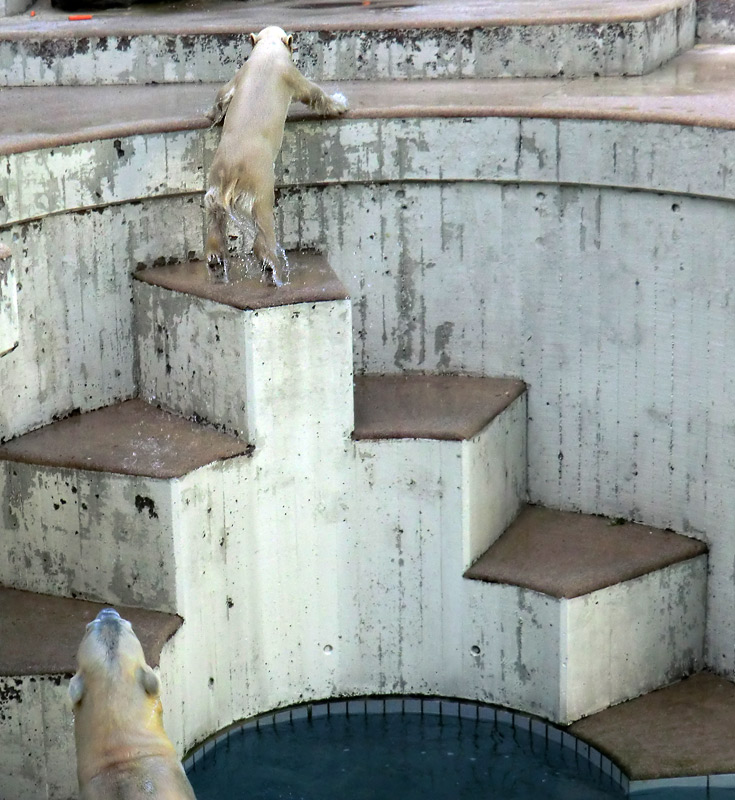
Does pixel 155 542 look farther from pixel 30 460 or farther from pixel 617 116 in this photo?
pixel 617 116

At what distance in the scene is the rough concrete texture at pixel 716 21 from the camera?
1027 cm

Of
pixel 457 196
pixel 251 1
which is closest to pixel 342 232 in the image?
pixel 457 196

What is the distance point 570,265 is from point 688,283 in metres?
0.66

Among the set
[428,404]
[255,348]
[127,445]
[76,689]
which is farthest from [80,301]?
[76,689]

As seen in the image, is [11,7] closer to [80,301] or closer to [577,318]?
[80,301]

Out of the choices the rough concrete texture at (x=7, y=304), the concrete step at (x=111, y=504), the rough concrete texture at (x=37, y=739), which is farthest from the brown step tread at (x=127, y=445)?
the rough concrete texture at (x=7, y=304)

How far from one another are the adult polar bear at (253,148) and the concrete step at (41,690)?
1797 mm

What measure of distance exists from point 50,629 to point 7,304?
7.22 ft

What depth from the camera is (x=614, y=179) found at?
768cm

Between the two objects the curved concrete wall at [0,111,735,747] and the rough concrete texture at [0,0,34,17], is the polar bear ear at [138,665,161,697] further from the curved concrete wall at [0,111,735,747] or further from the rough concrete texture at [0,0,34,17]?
the rough concrete texture at [0,0,34,17]

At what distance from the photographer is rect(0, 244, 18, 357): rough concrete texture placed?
5.44 metres

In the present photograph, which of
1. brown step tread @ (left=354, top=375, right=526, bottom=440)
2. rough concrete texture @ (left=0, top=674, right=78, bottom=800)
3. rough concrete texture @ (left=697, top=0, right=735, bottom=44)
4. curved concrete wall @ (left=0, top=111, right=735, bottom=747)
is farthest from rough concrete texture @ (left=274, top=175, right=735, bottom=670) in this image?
rough concrete texture @ (left=697, top=0, right=735, bottom=44)

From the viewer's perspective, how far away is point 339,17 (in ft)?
32.5

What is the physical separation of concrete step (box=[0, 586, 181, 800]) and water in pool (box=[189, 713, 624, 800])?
71 cm
